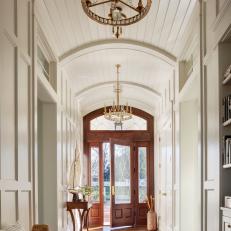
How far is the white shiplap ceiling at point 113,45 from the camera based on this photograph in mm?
5886

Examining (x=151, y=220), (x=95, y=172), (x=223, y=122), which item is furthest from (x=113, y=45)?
(x=95, y=172)

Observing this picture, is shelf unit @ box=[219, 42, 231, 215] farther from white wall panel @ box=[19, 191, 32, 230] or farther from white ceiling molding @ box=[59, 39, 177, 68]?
white ceiling molding @ box=[59, 39, 177, 68]

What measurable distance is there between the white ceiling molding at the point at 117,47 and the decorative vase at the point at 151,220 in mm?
5545

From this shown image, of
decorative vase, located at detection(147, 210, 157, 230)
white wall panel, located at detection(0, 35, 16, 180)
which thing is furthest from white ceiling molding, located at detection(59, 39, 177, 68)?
decorative vase, located at detection(147, 210, 157, 230)

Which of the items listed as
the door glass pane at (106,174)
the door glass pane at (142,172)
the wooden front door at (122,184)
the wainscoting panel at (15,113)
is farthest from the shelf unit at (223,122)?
the door glass pane at (142,172)

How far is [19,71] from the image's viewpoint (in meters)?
4.41

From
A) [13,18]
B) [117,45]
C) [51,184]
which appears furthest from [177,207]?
[13,18]

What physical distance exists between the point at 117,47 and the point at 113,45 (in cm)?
10

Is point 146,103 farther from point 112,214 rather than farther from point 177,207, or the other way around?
point 177,207

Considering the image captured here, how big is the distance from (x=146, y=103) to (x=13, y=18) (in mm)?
9029

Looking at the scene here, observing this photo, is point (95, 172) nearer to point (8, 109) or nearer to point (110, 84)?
point (110, 84)

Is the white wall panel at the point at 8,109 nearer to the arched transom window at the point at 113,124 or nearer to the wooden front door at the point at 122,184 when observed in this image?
the wooden front door at the point at 122,184

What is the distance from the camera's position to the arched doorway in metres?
13.1

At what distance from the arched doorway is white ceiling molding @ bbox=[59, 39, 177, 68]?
5.61 m
